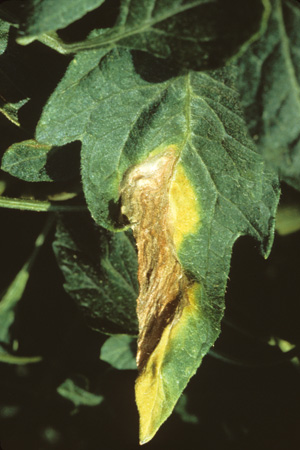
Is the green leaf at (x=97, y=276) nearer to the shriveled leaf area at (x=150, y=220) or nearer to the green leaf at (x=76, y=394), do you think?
the shriveled leaf area at (x=150, y=220)

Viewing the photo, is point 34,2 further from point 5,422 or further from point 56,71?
point 5,422

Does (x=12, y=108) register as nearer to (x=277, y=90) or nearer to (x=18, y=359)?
(x=277, y=90)

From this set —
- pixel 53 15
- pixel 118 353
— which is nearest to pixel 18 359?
pixel 118 353

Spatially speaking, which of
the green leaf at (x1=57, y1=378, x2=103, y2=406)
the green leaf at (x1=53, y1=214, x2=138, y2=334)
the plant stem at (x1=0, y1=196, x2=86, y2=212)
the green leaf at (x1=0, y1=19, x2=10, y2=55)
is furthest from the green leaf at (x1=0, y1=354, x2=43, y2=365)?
the green leaf at (x1=0, y1=19, x2=10, y2=55)

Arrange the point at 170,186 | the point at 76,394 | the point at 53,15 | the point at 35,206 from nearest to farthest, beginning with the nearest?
the point at 53,15
the point at 170,186
the point at 35,206
the point at 76,394

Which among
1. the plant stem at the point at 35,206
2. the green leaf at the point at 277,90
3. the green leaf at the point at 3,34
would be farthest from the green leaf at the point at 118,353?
the green leaf at the point at 277,90

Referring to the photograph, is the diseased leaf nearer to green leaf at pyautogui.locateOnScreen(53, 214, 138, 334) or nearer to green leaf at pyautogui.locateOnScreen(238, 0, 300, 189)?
green leaf at pyautogui.locateOnScreen(238, 0, 300, 189)

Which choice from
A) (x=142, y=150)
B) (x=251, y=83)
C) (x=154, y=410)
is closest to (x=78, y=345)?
(x=154, y=410)
